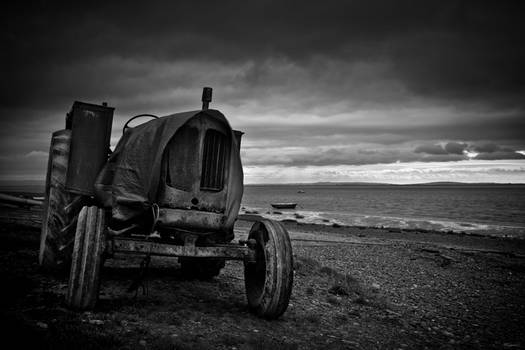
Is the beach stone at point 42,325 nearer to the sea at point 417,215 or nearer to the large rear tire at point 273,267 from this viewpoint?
the large rear tire at point 273,267

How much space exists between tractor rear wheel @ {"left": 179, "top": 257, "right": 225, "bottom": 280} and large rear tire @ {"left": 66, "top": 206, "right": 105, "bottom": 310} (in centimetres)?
265

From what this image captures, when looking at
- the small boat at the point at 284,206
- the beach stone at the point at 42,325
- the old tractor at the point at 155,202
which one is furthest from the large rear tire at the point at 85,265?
the small boat at the point at 284,206

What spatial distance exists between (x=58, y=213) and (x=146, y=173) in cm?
204

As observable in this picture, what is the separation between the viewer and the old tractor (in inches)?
171

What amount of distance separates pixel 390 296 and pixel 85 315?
6.30 meters

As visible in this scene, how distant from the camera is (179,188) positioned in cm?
501

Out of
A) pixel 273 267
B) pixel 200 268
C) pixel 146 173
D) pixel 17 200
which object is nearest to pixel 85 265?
pixel 146 173

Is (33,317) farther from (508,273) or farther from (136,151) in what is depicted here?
(508,273)

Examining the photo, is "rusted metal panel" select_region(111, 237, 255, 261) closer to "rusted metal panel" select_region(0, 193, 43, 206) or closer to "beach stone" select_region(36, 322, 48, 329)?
"beach stone" select_region(36, 322, 48, 329)

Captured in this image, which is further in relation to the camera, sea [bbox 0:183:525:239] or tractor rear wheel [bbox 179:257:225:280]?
sea [bbox 0:183:525:239]

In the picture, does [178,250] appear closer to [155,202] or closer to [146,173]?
[155,202]

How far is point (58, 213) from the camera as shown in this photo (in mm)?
5742

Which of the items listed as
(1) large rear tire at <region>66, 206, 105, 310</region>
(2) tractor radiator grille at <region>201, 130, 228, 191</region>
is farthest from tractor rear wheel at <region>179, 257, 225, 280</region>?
(1) large rear tire at <region>66, 206, 105, 310</region>

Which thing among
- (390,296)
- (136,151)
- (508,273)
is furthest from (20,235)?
(508,273)
